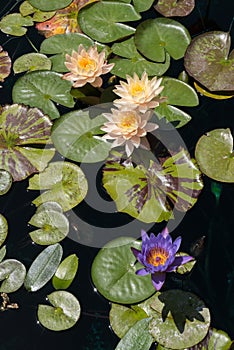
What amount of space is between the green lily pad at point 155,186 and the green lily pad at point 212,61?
0.46 m

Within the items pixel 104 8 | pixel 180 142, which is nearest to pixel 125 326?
pixel 180 142

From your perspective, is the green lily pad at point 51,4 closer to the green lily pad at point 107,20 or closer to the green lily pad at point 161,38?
the green lily pad at point 107,20

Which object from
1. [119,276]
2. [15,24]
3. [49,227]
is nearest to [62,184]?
[49,227]

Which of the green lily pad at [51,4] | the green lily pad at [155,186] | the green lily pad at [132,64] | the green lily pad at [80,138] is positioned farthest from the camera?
the green lily pad at [51,4]

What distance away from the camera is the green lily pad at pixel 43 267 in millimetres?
2410

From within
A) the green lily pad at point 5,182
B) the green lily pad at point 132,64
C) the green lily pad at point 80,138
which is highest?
the green lily pad at point 132,64

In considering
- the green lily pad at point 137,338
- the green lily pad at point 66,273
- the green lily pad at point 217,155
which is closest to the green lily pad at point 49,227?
the green lily pad at point 66,273

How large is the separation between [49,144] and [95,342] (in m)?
1.04

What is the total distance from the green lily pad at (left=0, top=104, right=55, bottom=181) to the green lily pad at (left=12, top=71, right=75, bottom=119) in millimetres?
64

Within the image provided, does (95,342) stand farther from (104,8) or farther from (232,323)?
(104,8)

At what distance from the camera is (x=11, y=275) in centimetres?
244

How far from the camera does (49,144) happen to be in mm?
2777

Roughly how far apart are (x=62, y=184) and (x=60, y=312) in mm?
632

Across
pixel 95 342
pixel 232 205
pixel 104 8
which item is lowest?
pixel 95 342
